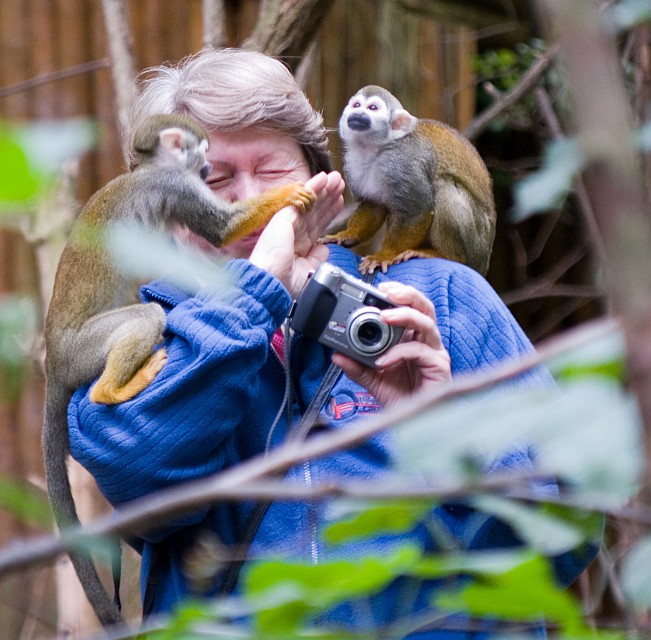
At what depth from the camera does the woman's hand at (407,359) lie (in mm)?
1409

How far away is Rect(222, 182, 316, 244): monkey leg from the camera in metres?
1.86

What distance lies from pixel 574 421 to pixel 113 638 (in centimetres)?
23

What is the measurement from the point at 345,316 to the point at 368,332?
0.16 ft

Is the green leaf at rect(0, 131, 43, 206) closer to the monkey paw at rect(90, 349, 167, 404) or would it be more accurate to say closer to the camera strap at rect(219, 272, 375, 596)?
the camera strap at rect(219, 272, 375, 596)

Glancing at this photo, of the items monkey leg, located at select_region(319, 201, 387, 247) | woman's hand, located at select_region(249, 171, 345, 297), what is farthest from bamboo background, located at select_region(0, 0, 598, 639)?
woman's hand, located at select_region(249, 171, 345, 297)

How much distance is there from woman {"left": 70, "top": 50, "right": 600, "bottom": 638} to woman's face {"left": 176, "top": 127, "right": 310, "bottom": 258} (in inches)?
6.6

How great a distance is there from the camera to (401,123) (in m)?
2.57

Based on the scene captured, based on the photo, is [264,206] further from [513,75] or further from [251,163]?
[513,75]

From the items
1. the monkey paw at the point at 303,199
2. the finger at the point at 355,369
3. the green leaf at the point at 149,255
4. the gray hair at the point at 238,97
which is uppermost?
the green leaf at the point at 149,255

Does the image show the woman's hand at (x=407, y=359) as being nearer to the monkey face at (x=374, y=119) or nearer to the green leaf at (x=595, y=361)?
the green leaf at (x=595, y=361)

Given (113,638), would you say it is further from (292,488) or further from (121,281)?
(121,281)

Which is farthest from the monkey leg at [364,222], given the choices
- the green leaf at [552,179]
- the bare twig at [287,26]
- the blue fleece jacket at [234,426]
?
the green leaf at [552,179]

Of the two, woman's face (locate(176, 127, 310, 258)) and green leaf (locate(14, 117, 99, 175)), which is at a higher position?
green leaf (locate(14, 117, 99, 175))

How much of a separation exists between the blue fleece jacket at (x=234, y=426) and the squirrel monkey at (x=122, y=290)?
20 cm
